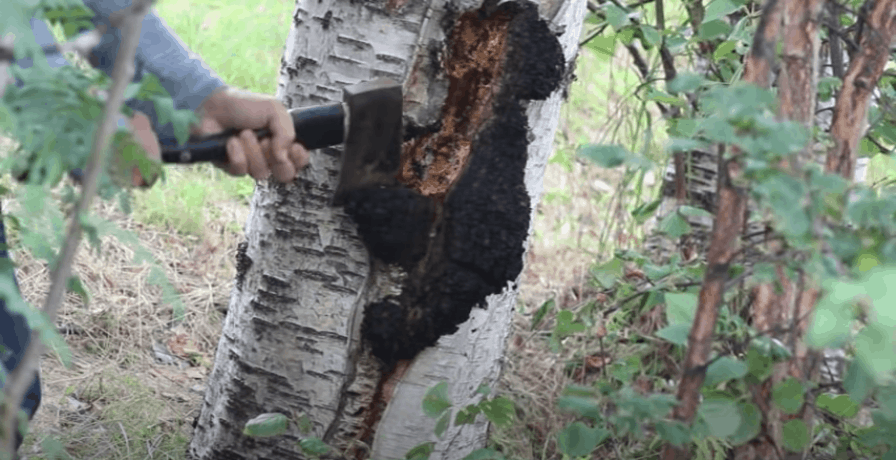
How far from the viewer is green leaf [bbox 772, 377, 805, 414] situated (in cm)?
148

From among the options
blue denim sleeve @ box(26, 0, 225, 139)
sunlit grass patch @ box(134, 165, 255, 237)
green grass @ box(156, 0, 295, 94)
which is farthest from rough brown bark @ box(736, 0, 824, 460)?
green grass @ box(156, 0, 295, 94)

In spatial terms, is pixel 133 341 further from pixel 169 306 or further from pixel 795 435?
pixel 795 435

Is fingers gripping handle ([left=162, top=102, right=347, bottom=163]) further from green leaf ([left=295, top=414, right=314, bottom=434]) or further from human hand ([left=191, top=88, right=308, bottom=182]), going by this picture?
green leaf ([left=295, top=414, right=314, bottom=434])

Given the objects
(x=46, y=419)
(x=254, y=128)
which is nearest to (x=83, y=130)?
(x=254, y=128)

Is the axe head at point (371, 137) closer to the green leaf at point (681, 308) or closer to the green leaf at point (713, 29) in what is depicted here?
the green leaf at point (681, 308)

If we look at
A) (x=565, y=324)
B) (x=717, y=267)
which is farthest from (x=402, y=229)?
(x=717, y=267)

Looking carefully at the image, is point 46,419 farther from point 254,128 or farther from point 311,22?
point 311,22

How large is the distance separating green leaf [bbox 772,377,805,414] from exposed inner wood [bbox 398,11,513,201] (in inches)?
31.5

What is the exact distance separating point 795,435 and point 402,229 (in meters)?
0.84

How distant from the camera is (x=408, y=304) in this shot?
1.99m

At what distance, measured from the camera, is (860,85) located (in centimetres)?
167

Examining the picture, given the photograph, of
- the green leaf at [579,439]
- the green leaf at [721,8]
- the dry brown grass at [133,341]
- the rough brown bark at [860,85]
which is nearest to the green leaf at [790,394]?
the green leaf at [579,439]

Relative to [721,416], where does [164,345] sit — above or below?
below

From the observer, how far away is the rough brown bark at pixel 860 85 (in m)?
1.63
